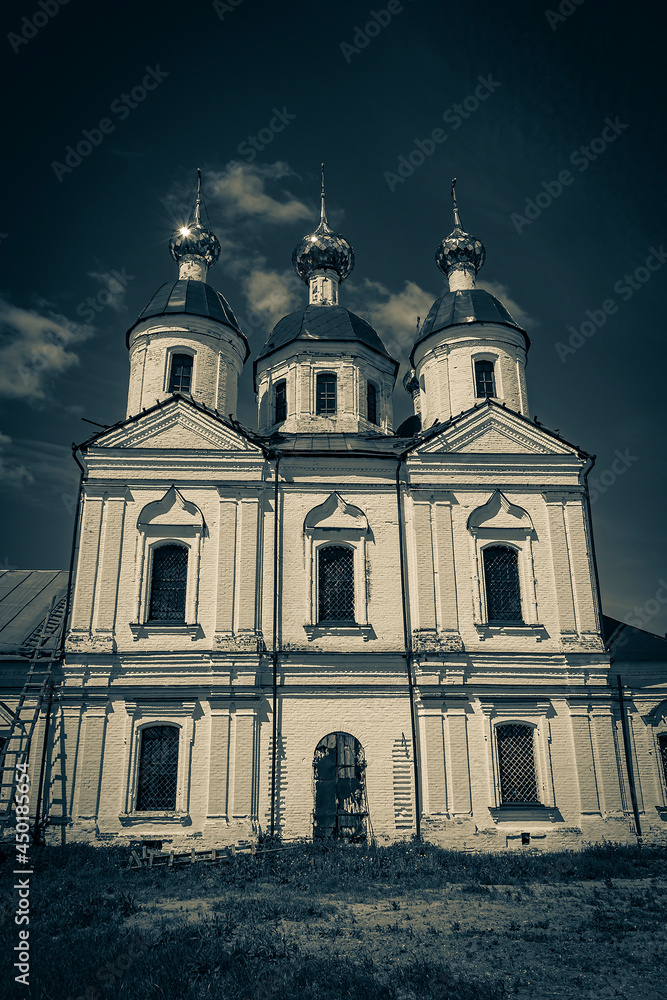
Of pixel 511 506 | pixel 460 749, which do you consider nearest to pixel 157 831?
pixel 460 749

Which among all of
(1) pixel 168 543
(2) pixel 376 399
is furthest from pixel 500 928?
(2) pixel 376 399

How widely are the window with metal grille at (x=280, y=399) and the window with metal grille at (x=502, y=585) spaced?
A: 269 inches

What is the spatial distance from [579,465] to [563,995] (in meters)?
11.4

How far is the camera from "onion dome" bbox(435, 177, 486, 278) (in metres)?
20.9

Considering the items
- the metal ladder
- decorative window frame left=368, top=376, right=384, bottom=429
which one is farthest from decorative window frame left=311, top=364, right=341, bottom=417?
the metal ladder

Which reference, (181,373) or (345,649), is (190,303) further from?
A: (345,649)

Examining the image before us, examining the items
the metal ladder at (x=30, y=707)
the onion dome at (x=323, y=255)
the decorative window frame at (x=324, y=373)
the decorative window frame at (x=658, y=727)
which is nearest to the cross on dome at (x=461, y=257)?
the onion dome at (x=323, y=255)

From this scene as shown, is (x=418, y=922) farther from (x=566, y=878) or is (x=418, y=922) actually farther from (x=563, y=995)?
(x=566, y=878)

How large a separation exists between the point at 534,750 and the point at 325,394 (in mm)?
10072

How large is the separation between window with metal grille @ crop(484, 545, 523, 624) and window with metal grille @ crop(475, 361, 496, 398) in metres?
4.46

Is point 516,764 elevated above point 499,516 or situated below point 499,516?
below

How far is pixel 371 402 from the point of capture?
19578mm

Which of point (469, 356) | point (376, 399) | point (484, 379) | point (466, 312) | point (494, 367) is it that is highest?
point (466, 312)

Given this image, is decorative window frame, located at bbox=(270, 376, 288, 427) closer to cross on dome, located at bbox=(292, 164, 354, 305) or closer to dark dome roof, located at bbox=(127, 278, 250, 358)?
dark dome roof, located at bbox=(127, 278, 250, 358)
